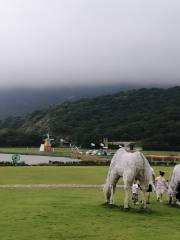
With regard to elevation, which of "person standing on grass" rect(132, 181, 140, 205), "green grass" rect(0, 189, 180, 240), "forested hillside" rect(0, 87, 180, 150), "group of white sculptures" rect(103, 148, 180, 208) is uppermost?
"forested hillside" rect(0, 87, 180, 150)

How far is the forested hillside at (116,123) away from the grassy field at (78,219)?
86.6 meters

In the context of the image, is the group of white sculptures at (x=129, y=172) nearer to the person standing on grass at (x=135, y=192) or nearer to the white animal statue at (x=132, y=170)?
the white animal statue at (x=132, y=170)

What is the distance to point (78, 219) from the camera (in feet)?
59.2

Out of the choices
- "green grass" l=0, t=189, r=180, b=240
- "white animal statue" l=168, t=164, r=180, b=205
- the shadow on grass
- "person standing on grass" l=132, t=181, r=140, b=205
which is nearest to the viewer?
"green grass" l=0, t=189, r=180, b=240

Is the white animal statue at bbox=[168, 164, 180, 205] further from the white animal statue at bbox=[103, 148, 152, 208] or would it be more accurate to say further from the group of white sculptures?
the white animal statue at bbox=[103, 148, 152, 208]

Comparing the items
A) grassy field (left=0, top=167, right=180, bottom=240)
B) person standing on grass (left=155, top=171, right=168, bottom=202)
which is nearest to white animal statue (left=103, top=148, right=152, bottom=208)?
grassy field (left=0, top=167, right=180, bottom=240)

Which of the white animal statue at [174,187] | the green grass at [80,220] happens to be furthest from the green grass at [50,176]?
the white animal statue at [174,187]

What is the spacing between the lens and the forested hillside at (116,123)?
127m

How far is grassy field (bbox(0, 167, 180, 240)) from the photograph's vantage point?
15461 millimetres

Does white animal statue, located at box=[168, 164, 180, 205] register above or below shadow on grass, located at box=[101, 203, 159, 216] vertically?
above

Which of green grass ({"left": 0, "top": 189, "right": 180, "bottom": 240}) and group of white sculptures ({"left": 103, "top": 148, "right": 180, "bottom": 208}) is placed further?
group of white sculptures ({"left": 103, "top": 148, "right": 180, "bottom": 208})

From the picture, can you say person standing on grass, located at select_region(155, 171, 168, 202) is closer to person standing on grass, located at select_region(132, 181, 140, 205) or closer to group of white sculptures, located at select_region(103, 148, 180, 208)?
person standing on grass, located at select_region(132, 181, 140, 205)

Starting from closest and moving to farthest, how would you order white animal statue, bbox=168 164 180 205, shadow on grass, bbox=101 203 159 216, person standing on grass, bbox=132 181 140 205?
1. shadow on grass, bbox=101 203 159 216
2. white animal statue, bbox=168 164 180 205
3. person standing on grass, bbox=132 181 140 205

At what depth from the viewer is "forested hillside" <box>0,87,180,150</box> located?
126938 millimetres
